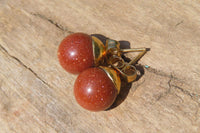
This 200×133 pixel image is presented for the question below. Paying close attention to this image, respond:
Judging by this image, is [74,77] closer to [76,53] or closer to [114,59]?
[76,53]

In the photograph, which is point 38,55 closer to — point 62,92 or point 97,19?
point 62,92

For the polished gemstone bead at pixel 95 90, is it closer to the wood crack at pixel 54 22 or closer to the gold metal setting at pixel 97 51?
the gold metal setting at pixel 97 51

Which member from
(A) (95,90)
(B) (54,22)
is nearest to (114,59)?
(A) (95,90)

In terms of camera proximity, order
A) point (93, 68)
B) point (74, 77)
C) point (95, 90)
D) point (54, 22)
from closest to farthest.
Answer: point (95, 90), point (93, 68), point (74, 77), point (54, 22)

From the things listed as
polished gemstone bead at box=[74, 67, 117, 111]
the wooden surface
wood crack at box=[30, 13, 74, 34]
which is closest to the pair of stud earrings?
polished gemstone bead at box=[74, 67, 117, 111]

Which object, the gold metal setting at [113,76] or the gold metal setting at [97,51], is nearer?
the gold metal setting at [113,76]

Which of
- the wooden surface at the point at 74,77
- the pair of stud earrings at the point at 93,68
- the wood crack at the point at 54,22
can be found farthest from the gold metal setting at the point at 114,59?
the wood crack at the point at 54,22

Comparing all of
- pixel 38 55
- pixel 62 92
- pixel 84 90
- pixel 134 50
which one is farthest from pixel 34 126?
pixel 134 50
